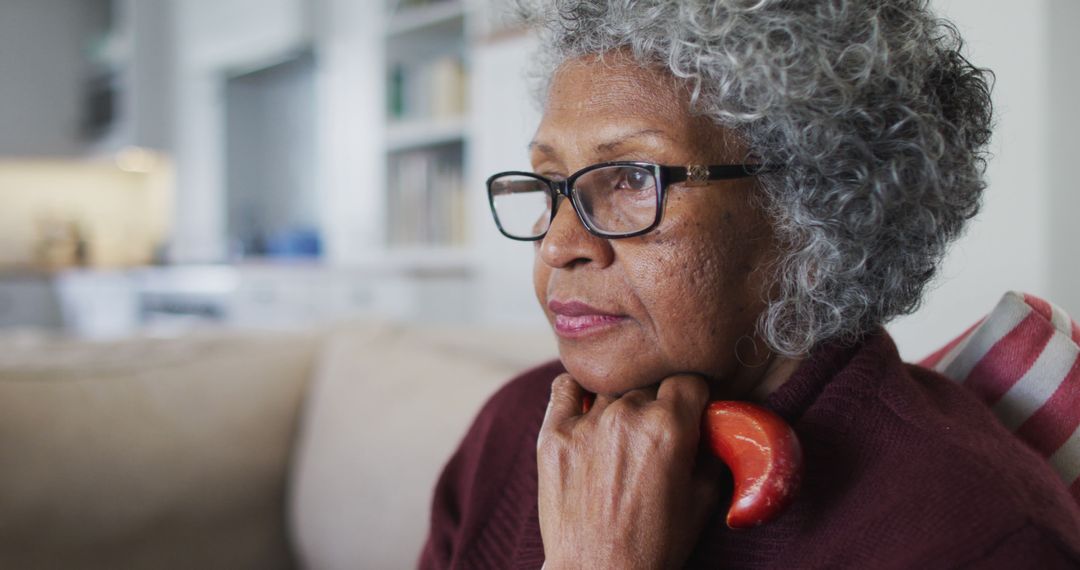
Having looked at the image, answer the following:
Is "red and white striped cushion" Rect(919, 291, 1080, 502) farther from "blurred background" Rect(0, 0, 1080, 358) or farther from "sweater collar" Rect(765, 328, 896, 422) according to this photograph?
"blurred background" Rect(0, 0, 1080, 358)

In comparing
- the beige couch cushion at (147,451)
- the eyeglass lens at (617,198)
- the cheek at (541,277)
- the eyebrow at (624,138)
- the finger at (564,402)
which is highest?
the eyebrow at (624,138)

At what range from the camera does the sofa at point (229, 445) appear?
1.28 m

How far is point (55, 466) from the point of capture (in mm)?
1274

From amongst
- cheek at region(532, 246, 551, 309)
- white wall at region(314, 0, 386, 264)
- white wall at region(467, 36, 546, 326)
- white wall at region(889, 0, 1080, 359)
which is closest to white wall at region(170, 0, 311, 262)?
white wall at region(314, 0, 386, 264)

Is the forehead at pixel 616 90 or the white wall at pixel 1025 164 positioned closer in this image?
the forehead at pixel 616 90

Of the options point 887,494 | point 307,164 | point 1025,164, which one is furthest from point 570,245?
point 307,164

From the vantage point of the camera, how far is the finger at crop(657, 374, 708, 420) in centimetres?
76

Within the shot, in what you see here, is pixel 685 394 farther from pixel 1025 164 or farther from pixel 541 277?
pixel 1025 164

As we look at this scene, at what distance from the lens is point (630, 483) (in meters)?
0.73

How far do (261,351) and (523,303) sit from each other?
4.86 ft

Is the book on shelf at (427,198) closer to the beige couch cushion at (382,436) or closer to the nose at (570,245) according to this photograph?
the beige couch cushion at (382,436)

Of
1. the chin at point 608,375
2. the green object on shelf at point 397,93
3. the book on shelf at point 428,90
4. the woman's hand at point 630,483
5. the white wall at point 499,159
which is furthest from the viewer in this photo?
the green object on shelf at point 397,93

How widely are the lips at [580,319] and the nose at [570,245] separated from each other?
0.04m

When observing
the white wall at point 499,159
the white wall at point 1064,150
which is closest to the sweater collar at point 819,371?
the white wall at point 1064,150
